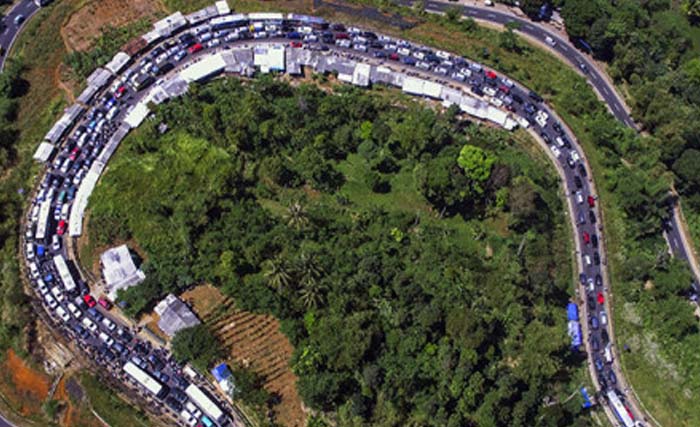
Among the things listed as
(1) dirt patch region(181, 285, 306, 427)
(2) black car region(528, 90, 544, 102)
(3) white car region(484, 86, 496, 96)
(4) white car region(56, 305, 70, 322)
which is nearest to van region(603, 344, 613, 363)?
(2) black car region(528, 90, 544, 102)

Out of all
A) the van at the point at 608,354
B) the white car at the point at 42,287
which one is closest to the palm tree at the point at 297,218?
the white car at the point at 42,287

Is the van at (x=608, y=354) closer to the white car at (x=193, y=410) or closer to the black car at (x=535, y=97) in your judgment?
the black car at (x=535, y=97)

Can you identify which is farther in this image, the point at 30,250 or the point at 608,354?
the point at 608,354

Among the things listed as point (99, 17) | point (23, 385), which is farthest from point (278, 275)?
point (99, 17)

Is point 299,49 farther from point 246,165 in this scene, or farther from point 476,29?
point 476,29

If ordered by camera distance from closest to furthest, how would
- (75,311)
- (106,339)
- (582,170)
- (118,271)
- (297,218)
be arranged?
1. (106,339)
2. (75,311)
3. (118,271)
4. (297,218)
5. (582,170)

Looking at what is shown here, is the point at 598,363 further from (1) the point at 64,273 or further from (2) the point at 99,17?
(2) the point at 99,17
